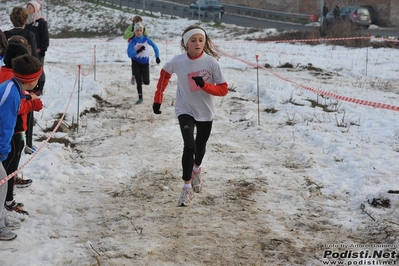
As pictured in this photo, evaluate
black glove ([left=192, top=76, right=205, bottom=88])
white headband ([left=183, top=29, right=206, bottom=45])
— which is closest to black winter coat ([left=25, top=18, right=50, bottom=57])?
white headband ([left=183, top=29, right=206, bottom=45])

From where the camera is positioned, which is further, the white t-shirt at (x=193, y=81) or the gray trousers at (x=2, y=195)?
the white t-shirt at (x=193, y=81)

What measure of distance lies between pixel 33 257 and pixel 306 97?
8.41 meters

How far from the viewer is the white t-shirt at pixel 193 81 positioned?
579 cm

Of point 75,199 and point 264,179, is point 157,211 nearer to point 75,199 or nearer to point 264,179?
point 75,199

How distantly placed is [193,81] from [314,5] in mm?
42156

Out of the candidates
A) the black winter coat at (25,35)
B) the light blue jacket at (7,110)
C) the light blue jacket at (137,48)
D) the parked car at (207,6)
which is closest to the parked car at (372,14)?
the parked car at (207,6)

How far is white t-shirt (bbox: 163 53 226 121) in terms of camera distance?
19.0 feet

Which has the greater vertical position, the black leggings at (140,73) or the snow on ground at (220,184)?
the black leggings at (140,73)

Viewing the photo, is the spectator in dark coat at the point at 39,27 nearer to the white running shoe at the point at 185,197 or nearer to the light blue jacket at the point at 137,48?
the light blue jacket at the point at 137,48

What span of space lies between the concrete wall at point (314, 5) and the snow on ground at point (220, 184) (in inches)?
1220

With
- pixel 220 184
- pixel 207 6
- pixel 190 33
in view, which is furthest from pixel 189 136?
pixel 207 6

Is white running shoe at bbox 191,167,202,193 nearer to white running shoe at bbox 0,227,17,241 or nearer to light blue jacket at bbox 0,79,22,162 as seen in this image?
white running shoe at bbox 0,227,17,241

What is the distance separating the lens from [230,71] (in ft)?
52.7

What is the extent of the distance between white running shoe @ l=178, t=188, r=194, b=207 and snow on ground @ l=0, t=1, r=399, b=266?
9 cm
